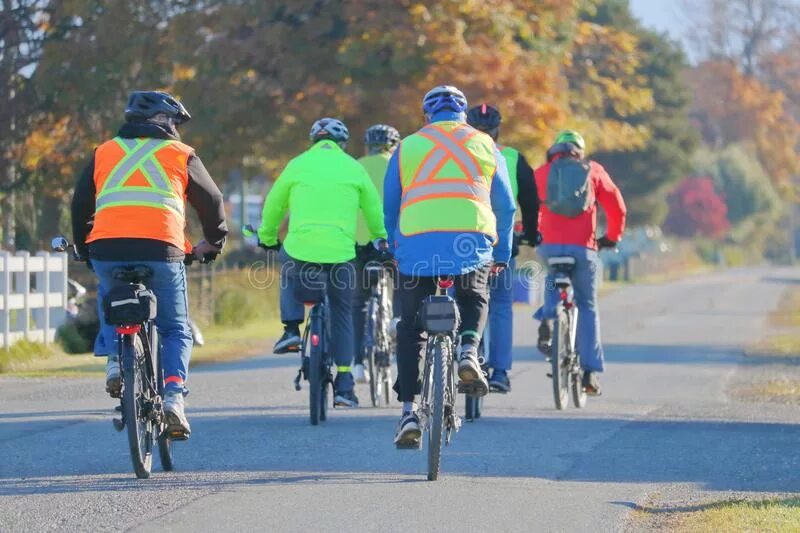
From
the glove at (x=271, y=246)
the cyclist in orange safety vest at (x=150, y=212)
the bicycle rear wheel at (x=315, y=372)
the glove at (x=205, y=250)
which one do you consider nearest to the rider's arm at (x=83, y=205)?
the cyclist in orange safety vest at (x=150, y=212)

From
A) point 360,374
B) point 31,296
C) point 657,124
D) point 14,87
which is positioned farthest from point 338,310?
point 657,124

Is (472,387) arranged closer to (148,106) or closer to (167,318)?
(167,318)

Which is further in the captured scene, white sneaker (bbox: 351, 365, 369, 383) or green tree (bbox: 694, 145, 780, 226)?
green tree (bbox: 694, 145, 780, 226)

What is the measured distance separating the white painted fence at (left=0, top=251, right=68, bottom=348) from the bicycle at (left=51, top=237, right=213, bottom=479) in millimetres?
8894

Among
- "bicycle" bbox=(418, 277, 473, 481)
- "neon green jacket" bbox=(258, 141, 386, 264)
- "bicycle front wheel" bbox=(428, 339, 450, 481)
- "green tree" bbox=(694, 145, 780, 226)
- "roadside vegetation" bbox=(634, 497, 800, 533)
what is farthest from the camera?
"green tree" bbox=(694, 145, 780, 226)

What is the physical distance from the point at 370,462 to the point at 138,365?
1559mm

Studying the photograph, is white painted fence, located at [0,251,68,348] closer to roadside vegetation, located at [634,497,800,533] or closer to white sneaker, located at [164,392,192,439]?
white sneaker, located at [164,392,192,439]

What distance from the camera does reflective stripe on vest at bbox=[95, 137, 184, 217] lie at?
26.2 ft

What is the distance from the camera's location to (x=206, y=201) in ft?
27.2

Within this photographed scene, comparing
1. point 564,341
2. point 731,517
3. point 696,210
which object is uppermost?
point 696,210

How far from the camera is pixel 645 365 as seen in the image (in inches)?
702

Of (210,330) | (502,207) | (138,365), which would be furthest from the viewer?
(210,330)

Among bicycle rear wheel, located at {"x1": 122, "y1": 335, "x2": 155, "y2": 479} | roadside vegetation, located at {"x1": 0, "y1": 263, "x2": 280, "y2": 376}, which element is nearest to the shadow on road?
bicycle rear wheel, located at {"x1": 122, "y1": 335, "x2": 155, "y2": 479}

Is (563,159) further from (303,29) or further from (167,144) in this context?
(303,29)
